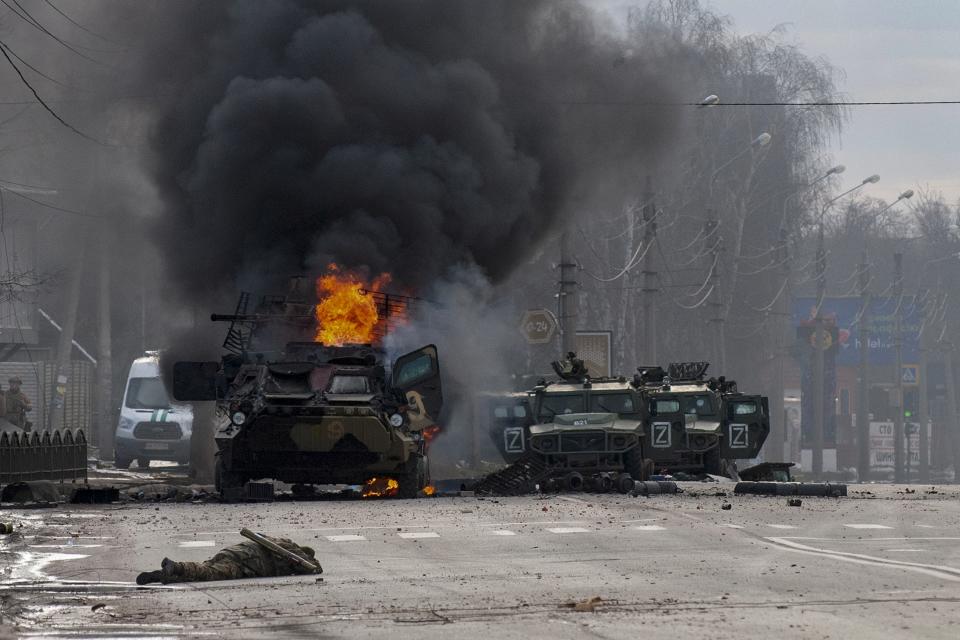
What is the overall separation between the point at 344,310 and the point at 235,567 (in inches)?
489

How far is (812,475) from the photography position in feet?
185

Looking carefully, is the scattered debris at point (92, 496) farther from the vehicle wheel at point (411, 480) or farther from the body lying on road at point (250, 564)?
the body lying on road at point (250, 564)

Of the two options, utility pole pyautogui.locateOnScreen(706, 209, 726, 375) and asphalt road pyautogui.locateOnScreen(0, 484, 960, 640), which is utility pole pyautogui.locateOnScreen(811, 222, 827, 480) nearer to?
utility pole pyautogui.locateOnScreen(706, 209, 726, 375)

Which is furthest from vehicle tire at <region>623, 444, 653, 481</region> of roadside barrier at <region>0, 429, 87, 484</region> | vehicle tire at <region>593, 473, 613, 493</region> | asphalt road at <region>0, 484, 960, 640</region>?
roadside barrier at <region>0, 429, 87, 484</region>

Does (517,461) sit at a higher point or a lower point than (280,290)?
lower

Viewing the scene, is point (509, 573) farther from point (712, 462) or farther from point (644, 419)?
point (712, 462)

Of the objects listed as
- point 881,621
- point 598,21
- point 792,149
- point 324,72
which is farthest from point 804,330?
point 881,621

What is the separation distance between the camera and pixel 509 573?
38.1ft

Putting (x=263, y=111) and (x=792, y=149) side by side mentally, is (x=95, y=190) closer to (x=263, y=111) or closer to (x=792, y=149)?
(x=263, y=111)

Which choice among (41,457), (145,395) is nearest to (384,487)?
(41,457)

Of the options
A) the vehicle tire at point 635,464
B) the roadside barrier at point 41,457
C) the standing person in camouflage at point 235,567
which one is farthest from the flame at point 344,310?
the standing person in camouflage at point 235,567

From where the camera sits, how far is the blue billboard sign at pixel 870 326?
67.5 meters

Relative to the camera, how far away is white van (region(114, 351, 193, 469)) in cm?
3700

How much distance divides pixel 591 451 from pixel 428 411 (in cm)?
417
